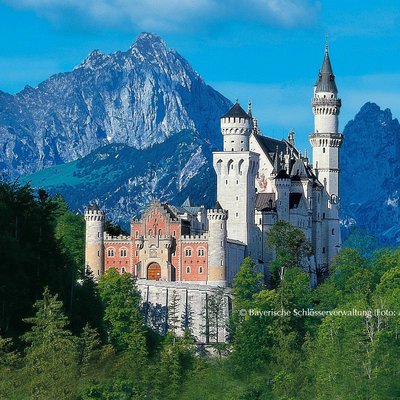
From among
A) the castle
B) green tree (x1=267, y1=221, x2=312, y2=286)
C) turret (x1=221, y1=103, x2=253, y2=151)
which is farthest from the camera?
turret (x1=221, y1=103, x2=253, y2=151)

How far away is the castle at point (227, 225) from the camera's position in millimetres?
125188

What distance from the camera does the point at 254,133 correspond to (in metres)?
141

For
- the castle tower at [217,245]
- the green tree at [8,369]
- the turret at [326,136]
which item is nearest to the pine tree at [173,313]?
the castle tower at [217,245]

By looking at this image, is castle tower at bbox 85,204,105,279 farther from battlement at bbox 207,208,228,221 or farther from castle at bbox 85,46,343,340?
battlement at bbox 207,208,228,221

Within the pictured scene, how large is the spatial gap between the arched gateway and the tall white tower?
18.7 metres

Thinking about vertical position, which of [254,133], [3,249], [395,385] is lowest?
[395,385]

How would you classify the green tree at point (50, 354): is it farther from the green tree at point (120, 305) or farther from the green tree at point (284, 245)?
the green tree at point (284, 245)

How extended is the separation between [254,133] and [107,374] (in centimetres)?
6616

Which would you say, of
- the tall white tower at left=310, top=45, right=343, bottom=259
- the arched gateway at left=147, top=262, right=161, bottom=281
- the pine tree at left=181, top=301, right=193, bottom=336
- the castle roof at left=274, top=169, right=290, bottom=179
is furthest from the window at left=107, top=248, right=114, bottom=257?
the tall white tower at left=310, top=45, right=343, bottom=259

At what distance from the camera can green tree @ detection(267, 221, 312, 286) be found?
130 metres

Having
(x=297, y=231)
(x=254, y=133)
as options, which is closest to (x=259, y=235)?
(x=297, y=231)

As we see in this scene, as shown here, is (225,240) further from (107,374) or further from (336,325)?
(107,374)

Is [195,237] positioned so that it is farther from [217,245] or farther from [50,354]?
[50,354]

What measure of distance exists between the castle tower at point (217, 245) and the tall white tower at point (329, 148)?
61.6 feet
